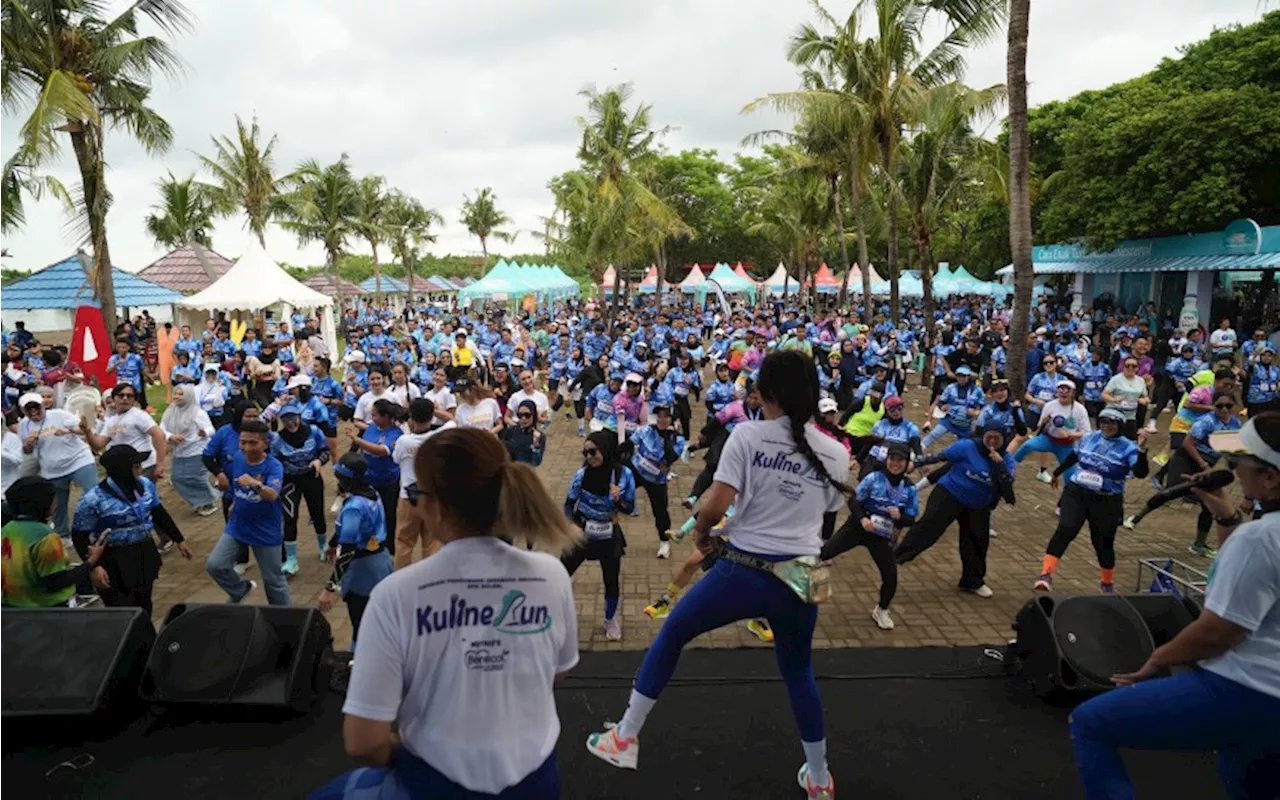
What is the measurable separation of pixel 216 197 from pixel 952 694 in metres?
33.5

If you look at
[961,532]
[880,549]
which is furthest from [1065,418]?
[880,549]

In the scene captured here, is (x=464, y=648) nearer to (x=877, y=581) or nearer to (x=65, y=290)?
(x=877, y=581)

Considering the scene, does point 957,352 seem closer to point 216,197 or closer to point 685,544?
point 685,544

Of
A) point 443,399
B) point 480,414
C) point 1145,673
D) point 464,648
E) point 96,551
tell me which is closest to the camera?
point 464,648

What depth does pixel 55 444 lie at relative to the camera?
6.91m

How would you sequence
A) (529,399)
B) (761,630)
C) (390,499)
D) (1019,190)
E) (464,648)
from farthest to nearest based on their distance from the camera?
(1019,190) < (529,399) < (390,499) < (761,630) < (464,648)

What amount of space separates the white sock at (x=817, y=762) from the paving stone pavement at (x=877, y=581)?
1.85 metres

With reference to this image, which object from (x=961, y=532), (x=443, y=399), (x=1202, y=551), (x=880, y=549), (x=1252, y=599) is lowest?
(x=1202, y=551)

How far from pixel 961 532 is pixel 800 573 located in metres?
3.84

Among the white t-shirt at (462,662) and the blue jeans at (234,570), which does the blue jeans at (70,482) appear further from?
the white t-shirt at (462,662)

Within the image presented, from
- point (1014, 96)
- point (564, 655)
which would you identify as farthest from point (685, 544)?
point (1014, 96)

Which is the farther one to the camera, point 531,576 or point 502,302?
point 502,302

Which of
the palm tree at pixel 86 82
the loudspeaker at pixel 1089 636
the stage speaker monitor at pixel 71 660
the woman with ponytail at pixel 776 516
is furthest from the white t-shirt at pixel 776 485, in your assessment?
the palm tree at pixel 86 82

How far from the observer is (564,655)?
2012mm
